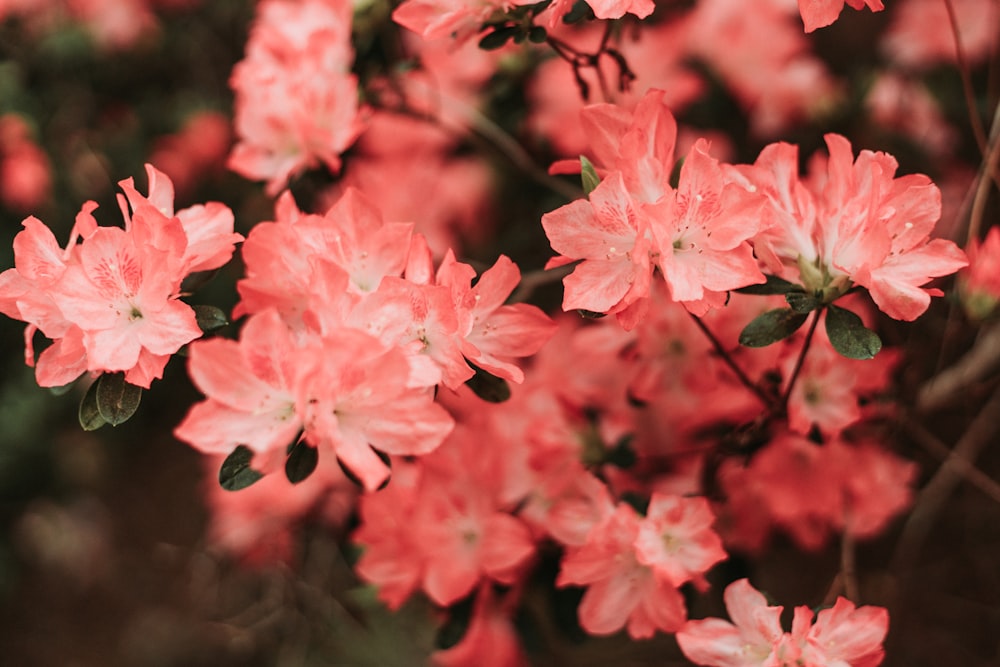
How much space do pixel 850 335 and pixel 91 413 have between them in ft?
2.45

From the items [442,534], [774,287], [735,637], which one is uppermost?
[774,287]

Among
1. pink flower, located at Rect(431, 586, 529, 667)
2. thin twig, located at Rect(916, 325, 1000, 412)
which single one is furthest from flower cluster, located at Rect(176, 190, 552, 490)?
thin twig, located at Rect(916, 325, 1000, 412)

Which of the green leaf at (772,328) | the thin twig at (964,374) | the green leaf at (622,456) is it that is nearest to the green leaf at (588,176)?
the green leaf at (772,328)

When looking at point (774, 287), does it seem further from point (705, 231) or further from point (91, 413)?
point (91, 413)

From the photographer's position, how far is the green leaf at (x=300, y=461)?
81cm

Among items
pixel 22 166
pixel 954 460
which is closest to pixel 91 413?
pixel 954 460

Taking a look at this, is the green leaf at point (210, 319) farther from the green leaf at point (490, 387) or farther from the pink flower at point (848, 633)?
the pink flower at point (848, 633)

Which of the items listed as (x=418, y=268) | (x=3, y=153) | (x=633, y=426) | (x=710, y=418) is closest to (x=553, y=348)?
(x=633, y=426)

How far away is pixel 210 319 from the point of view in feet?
2.80

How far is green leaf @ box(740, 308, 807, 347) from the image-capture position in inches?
35.0

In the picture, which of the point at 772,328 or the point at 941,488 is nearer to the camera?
the point at 772,328

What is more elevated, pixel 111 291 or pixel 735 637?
pixel 111 291

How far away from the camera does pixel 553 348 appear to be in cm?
137

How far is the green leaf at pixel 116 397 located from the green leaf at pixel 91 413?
0.5 inches
